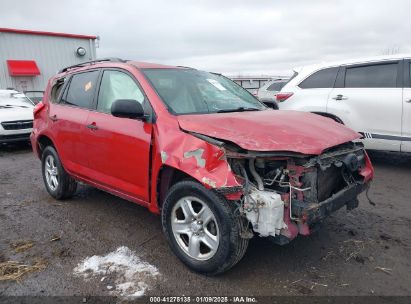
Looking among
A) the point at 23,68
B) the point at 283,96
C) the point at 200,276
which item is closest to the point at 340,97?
the point at 283,96

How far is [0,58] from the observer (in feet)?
54.2

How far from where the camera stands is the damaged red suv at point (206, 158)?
2699mm

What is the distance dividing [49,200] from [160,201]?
8.00ft

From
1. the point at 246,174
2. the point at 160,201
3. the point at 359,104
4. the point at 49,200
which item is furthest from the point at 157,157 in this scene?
the point at 359,104

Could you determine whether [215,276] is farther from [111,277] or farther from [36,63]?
[36,63]

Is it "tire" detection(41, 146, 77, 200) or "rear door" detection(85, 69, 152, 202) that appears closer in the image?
"rear door" detection(85, 69, 152, 202)

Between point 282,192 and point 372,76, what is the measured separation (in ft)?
14.5

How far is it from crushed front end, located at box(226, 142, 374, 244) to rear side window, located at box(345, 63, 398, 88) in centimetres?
377

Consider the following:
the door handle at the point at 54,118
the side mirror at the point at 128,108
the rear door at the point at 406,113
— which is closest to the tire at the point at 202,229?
the side mirror at the point at 128,108

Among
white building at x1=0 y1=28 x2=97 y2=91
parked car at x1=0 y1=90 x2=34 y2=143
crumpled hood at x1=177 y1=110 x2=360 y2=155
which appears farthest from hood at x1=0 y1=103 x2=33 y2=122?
white building at x1=0 y1=28 x2=97 y2=91

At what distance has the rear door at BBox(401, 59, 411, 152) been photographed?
18.6 ft

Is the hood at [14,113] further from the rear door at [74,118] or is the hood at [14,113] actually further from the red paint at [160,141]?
the red paint at [160,141]

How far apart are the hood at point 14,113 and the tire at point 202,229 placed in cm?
755

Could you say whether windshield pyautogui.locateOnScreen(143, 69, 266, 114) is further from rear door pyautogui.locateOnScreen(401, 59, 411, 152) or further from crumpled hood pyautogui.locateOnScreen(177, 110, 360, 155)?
rear door pyautogui.locateOnScreen(401, 59, 411, 152)
